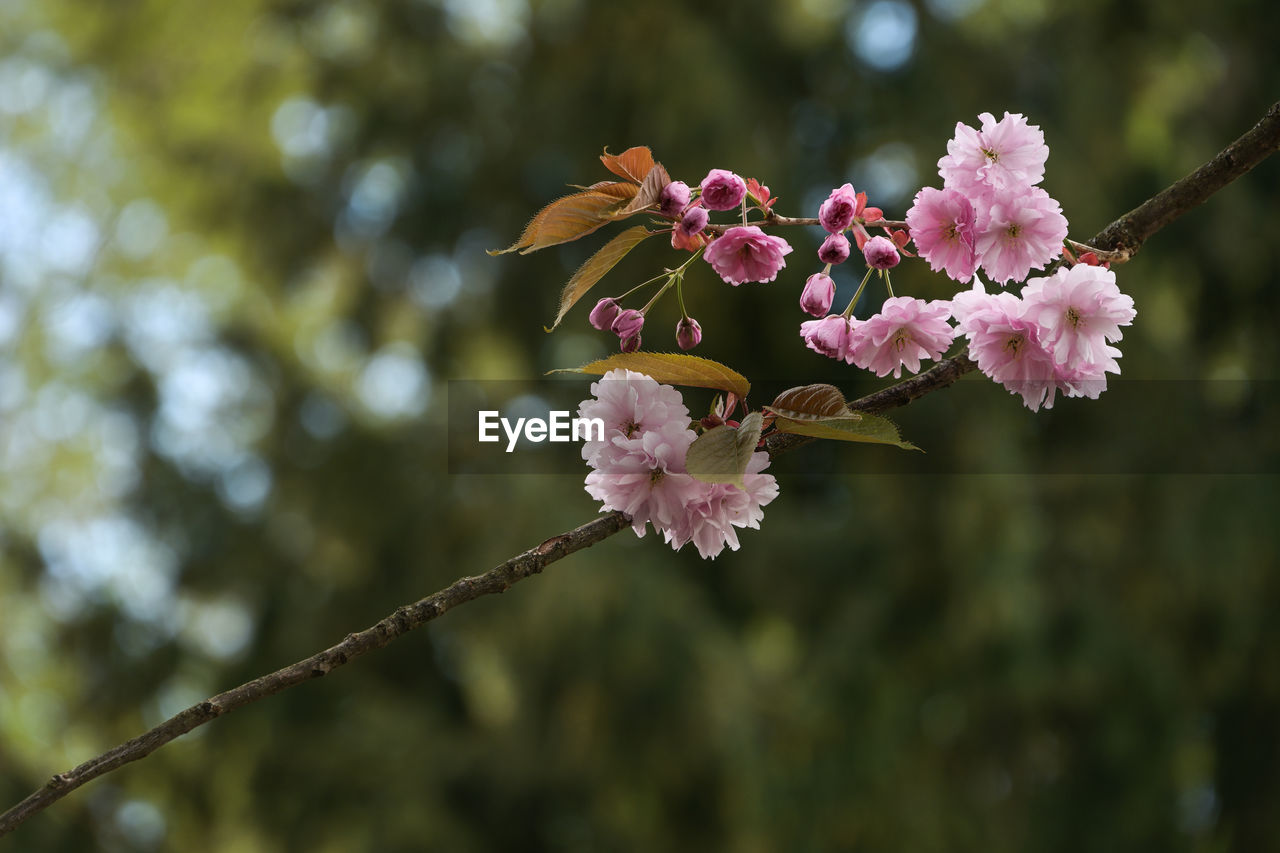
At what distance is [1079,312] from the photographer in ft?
1.92

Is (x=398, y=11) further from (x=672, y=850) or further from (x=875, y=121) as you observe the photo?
(x=672, y=850)

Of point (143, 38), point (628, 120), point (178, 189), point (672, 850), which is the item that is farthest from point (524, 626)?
point (143, 38)

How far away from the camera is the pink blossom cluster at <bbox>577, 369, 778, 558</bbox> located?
0.55m

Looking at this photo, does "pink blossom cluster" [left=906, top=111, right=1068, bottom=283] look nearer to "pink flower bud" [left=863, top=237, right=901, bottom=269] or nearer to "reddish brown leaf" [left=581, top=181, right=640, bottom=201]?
"pink flower bud" [left=863, top=237, right=901, bottom=269]

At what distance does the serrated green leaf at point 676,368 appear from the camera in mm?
534

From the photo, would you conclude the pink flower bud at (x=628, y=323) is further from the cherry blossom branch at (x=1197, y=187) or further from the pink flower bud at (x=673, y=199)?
the cherry blossom branch at (x=1197, y=187)

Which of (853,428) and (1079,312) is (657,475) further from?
(1079,312)

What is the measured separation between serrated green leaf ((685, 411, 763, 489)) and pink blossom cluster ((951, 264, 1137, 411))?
0.14 m

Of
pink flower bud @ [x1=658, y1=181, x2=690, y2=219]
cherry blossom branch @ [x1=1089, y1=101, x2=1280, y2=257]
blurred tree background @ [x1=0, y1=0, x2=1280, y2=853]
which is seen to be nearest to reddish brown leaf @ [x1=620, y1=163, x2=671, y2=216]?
pink flower bud @ [x1=658, y1=181, x2=690, y2=219]

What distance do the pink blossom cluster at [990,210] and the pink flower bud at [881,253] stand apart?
17 mm

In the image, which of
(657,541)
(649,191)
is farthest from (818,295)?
(657,541)

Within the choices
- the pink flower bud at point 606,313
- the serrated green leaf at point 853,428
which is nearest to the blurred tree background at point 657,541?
the pink flower bud at point 606,313

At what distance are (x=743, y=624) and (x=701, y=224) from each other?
2.94m

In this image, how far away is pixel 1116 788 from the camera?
3104mm
